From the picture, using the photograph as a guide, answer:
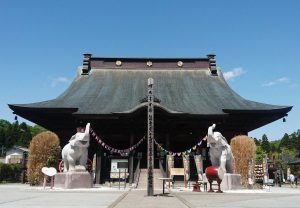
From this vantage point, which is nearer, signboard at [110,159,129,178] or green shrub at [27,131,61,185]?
green shrub at [27,131,61,185]

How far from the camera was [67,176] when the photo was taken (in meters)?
16.5

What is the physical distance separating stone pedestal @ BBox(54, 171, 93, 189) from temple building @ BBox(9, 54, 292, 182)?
508 centimetres

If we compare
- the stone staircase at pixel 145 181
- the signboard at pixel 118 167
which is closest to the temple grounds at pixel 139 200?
the stone staircase at pixel 145 181

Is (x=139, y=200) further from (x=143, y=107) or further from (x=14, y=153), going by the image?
(x=14, y=153)

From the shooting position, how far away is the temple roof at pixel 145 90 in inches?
891

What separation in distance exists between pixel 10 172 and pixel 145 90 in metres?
15.9

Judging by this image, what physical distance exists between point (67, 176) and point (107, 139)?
8310 mm

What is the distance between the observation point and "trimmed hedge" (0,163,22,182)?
3078 centimetres

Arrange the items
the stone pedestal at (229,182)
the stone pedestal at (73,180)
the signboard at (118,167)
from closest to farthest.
→ 1. the stone pedestal at (73,180)
2. the stone pedestal at (229,182)
3. the signboard at (118,167)

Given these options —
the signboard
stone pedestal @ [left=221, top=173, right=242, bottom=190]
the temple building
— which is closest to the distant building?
the temple building

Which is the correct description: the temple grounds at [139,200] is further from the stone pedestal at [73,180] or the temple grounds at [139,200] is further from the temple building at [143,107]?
the temple building at [143,107]

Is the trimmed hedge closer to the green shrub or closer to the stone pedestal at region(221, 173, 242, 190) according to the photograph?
the green shrub

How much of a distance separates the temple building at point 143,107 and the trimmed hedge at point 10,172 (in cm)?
797

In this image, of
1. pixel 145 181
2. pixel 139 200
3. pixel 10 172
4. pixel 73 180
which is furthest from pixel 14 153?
pixel 139 200
